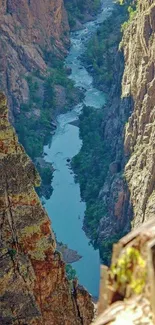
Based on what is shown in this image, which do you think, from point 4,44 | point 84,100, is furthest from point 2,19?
point 84,100

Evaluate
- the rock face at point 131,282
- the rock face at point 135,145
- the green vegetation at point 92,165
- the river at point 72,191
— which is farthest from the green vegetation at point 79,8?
the rock face at point 131,282

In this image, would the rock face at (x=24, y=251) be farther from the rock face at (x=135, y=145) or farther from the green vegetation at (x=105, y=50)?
the green vegetation at (x=105, y=50)

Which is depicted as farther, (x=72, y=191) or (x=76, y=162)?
(x=76, y=162)

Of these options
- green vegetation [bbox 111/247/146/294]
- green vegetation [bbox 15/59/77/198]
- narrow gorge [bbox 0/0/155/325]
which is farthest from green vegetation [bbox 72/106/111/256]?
green vegetation [bbox 111/247/146/294]

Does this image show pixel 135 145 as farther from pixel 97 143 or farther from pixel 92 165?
pixel 97 143

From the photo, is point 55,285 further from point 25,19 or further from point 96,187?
point 25,19

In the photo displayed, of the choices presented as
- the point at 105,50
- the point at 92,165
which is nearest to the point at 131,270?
the point at 92,165

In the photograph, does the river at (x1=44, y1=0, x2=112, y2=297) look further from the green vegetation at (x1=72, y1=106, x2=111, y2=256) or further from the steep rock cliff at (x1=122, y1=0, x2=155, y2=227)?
the steep rock cliff at (x1=122, y1=0, x2=155, y2=227)
